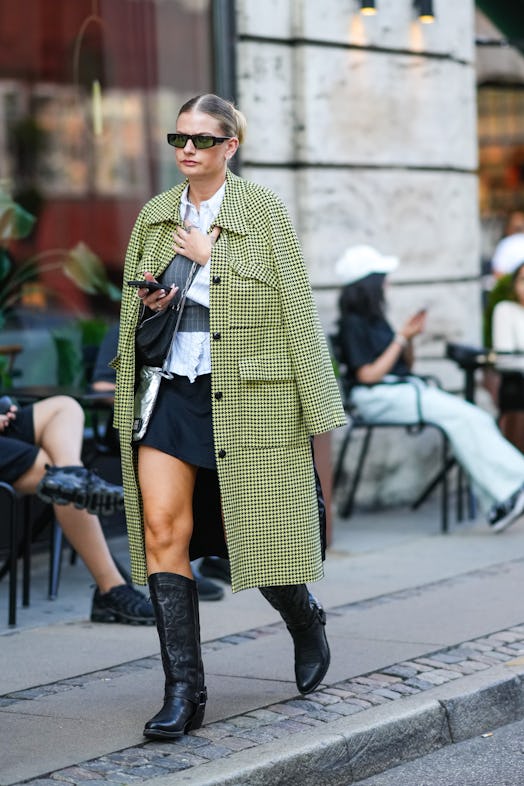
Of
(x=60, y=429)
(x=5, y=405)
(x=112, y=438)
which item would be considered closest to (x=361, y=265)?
(x=112, y=438)

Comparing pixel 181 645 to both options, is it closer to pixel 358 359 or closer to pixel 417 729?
pixel 417 729

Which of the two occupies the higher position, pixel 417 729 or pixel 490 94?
pixel 490 94

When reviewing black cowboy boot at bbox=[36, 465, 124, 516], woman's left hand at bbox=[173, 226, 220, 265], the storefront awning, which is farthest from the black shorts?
the storefront awning

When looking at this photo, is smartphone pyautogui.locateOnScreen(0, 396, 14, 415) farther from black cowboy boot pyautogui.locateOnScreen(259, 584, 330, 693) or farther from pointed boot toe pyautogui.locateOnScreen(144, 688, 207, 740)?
pointed boot toe pyautogui.locateOnScreen(144, 688, 207, 740)

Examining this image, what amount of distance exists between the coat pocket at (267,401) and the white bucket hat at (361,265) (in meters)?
3.82

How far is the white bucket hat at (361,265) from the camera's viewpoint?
8547 mm

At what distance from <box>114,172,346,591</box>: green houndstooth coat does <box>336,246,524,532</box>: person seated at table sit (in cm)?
354

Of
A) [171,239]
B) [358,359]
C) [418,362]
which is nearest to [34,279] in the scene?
[358,359]

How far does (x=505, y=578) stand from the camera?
7.07 meters

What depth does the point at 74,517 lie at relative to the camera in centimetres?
626

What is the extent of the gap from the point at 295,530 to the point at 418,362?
4.87 metres

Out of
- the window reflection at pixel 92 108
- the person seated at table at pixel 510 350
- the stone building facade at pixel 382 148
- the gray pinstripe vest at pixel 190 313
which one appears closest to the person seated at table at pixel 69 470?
the gray pinstripe vest at pixel 190 313

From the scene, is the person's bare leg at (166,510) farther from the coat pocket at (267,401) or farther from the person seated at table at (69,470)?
the person seated at table at (69,470)

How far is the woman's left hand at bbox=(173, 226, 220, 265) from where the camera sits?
4.73m
